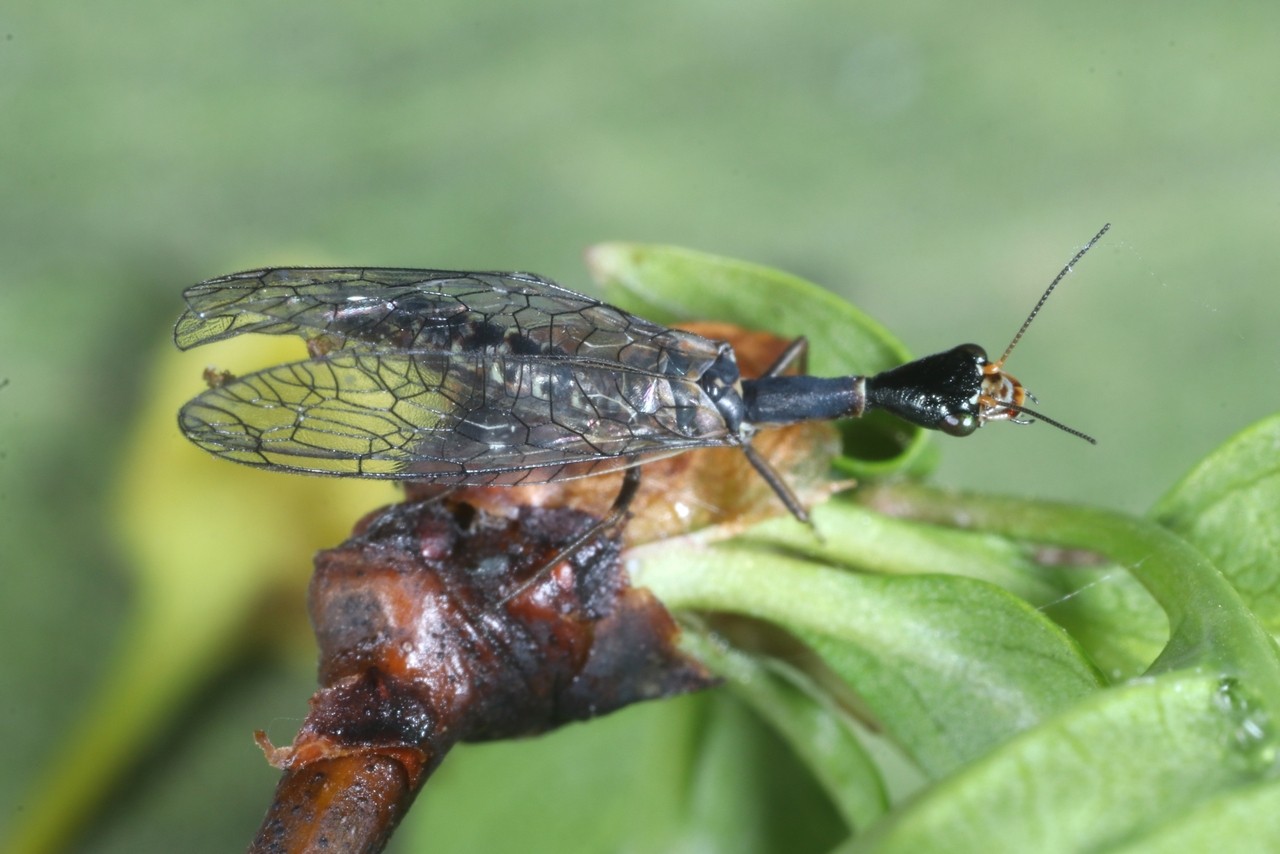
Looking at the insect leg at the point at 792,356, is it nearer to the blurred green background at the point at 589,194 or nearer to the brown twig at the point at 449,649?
the brown twig at the point at 449,649

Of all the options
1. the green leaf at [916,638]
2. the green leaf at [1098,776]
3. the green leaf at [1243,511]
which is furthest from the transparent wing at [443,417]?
the green leaf at [1098,776]

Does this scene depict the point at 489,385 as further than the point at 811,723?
Yes

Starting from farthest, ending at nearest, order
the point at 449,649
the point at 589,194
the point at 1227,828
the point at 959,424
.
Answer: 1. the point at 589,194
2. the point at 959,424
3. the point at 449,649
4. the point at 1227,828

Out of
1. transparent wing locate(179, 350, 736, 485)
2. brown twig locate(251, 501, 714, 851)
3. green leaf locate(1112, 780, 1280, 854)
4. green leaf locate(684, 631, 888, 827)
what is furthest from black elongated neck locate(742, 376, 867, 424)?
green leaf locate(1112, 780, 1280, 854)

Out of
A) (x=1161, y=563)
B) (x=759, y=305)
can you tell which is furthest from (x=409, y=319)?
(x=1161, y=563)

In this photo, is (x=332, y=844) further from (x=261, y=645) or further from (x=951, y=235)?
(x=951, y=235)

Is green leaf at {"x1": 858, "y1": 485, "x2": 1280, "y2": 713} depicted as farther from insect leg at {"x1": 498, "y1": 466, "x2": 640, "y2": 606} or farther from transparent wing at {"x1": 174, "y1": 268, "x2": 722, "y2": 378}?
transparent wing at {"x1": 174, "y1": 268, "x2": 722, "y2": 378}

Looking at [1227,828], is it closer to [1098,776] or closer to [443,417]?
[1098,776]
